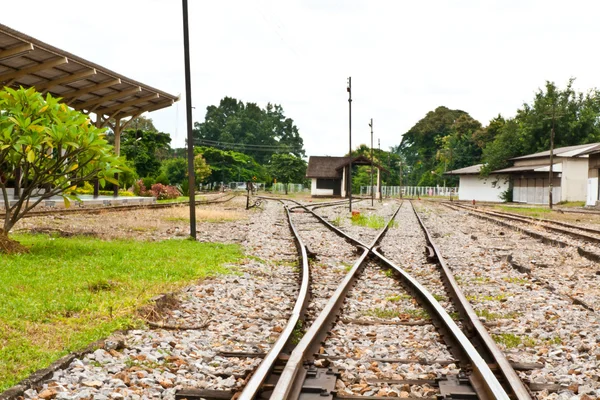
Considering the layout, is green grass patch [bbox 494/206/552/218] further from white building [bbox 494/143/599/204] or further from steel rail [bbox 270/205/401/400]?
steel rail [bbox 270/205/401/400]

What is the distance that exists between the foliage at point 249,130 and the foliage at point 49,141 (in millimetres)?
110316

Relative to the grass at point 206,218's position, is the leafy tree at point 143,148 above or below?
above

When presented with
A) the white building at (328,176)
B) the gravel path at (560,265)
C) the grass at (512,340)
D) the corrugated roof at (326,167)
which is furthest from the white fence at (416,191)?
the grass at (512,340)

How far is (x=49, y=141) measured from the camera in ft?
33.2

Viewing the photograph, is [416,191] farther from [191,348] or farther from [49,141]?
[191,348]

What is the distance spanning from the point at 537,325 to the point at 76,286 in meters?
5.41

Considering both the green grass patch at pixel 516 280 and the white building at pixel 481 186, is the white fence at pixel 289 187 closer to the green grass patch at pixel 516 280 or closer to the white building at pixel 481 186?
the white building at pixel 481 186

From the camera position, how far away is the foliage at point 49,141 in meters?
9.80

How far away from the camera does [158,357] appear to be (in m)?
5.02

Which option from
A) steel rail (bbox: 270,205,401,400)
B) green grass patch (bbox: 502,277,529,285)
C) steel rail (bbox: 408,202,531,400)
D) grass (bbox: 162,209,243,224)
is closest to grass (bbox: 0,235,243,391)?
steel rail (bbox: 270,205,401,400)

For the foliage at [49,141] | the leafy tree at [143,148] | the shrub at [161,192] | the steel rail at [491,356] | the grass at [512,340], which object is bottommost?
the grass at [512,340]

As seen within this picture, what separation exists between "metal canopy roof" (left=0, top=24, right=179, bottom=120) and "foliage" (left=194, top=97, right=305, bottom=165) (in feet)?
295

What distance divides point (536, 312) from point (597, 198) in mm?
40190

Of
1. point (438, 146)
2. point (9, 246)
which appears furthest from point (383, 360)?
point (438, 146)
